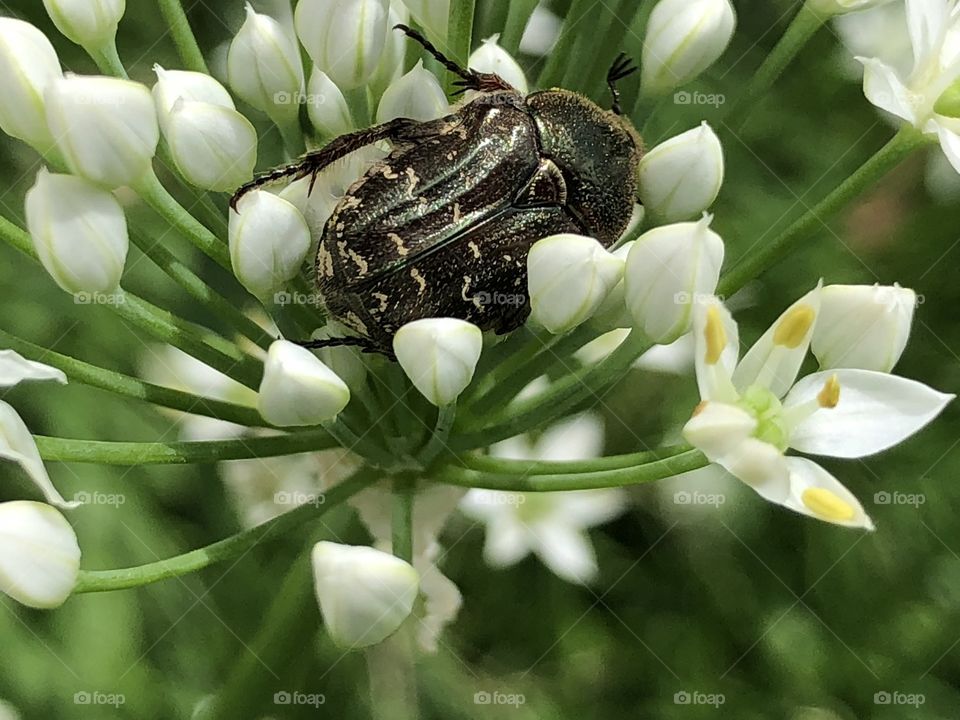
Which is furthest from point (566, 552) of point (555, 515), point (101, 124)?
point (101, 124)

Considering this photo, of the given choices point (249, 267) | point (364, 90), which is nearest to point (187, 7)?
point (364, 90)

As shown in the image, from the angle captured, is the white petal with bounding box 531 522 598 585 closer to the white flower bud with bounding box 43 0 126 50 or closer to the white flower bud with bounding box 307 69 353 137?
the white flower bud with bounding box 307 69 353 137

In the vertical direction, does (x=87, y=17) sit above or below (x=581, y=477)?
above

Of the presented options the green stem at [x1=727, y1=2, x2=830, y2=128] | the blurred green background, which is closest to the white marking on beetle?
the green stem at [x1=727, y1=2, x2=830, y2=128]

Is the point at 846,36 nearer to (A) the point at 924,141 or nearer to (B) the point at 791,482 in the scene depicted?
(A) the point at 924,141

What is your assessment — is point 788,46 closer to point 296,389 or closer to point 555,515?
point 296,389

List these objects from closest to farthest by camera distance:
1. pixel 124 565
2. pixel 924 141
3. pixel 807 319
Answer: pixel 807 319, pixel 924 141, pixel 124 565
